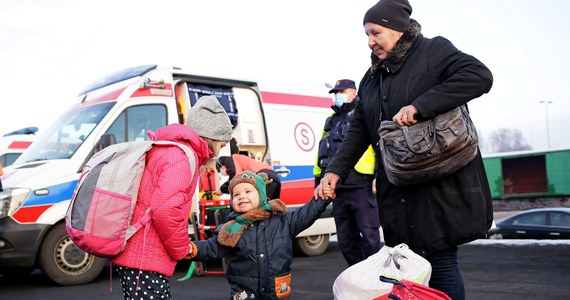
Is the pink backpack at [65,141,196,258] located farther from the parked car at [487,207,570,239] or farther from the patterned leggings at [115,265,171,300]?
the parked car at [487,207,570,239]

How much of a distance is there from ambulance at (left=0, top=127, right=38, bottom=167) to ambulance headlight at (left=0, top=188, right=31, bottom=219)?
304 inches

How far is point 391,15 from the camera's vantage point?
305cm

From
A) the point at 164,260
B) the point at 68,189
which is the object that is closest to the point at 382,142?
the point at 164,260

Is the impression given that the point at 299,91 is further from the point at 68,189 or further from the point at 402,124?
the point at 402,124

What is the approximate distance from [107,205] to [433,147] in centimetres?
153

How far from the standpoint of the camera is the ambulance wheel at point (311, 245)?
9.78m

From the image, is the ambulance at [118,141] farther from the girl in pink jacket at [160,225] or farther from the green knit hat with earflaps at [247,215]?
the girl in pink jacket at [160,225]

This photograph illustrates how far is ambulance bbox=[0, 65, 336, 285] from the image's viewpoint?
716cm

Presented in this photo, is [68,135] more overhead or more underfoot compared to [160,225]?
more overhead

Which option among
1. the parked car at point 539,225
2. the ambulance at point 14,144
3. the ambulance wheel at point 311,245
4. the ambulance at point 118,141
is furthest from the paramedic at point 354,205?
the parked car at point 539,225

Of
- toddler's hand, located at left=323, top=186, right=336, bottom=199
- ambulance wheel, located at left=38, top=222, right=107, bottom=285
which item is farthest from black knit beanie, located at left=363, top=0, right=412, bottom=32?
ambulance wheel, located at left=38, top=222, right=107, bottom=285

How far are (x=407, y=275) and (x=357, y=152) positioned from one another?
1033mm

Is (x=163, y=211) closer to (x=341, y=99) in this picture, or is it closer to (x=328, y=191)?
(x=328, y=191)

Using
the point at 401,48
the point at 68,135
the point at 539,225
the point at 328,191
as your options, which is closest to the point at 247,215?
the point at 328,191
